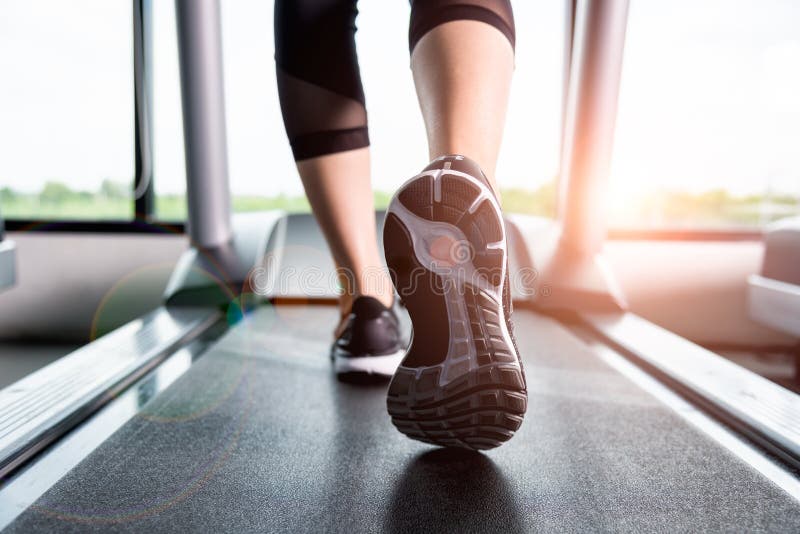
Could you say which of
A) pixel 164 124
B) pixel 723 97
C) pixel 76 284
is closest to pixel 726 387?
pixel 723 97

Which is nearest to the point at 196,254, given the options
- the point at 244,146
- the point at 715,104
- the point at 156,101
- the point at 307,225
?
the point at 307,225

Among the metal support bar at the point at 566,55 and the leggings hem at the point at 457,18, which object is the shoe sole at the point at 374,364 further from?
the metal support bar at the point at 566,55

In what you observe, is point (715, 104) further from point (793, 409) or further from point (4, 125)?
point (4, 125)

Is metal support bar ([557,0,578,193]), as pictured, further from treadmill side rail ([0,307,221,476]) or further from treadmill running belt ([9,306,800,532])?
treadmill side rail ([0,307,221,476])

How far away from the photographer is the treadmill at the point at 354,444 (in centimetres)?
56

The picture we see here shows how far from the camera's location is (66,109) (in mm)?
2221

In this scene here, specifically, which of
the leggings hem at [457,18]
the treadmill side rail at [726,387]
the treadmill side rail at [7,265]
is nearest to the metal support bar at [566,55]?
the treadmill side rail at [726,387]

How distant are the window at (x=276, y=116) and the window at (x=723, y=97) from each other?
36 cm

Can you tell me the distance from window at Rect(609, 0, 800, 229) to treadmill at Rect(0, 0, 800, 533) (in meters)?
0.97

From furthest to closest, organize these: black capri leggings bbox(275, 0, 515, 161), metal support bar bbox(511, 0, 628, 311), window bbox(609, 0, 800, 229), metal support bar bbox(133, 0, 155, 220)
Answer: metal support bar bbox(133, 0, 155, 220), window bbox(609, 0, 800, 229), metal support bar bbox(511, 0, 628, 311), black capri leggings bbox(275, 0, 515, 161)

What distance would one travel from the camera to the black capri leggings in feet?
2.90

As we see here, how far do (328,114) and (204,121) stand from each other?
1.10 m

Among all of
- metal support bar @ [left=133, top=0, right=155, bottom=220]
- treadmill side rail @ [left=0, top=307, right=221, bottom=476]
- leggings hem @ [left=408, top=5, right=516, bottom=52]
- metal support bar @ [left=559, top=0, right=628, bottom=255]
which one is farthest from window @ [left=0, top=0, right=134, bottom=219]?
leggings hem @ [left=408, top=5, right=516, bottom=52]

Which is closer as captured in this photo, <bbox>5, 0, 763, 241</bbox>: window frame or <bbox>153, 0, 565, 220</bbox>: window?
<bbox>153, 0, 565, 220</bbox>: window
